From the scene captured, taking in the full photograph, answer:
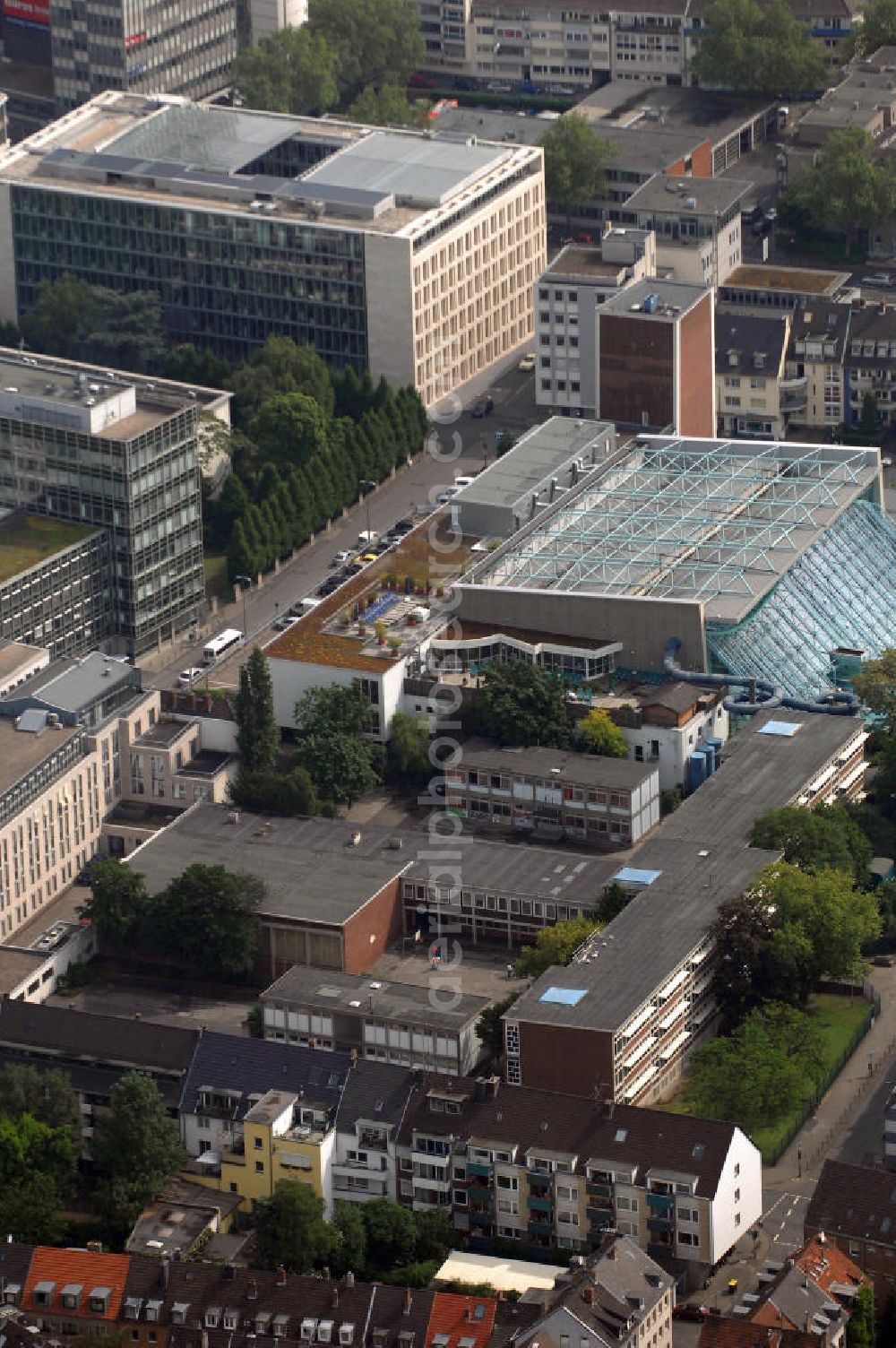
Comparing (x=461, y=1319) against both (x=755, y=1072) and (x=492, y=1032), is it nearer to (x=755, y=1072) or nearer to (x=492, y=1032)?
(x=492, y=1032)

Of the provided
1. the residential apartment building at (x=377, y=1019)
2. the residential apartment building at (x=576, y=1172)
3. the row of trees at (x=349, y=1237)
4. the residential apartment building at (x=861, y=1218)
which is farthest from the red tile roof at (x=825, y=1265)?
the residential apartment building at (x=377, y=1019)

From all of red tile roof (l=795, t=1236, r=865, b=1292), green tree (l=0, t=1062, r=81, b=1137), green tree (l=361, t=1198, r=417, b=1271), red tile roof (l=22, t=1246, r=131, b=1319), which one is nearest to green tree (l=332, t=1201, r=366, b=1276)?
green tree (l=361, t=1198, r=417, b=1271)

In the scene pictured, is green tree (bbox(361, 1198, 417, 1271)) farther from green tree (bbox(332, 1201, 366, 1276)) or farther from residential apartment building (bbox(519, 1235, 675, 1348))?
residential apartment building (bbox(519, 1235, 675, 1348))

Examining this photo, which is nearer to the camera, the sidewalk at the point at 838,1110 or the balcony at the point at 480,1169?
the balcony at the point at 480,1169

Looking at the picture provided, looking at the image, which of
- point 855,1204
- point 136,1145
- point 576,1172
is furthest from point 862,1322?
point 136,1145

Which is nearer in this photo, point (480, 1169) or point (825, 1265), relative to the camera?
point (825, 1265)

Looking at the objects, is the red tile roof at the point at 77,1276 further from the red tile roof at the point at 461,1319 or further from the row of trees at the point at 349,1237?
the red tile roof at the point at 461,1319
